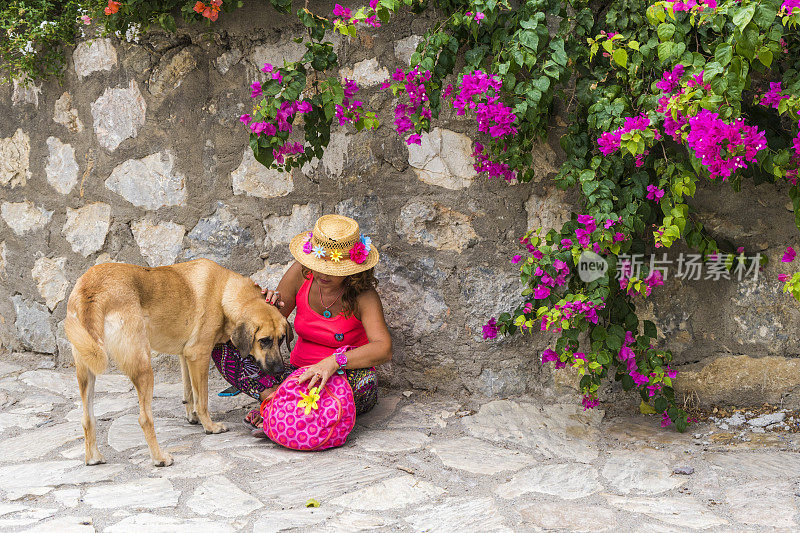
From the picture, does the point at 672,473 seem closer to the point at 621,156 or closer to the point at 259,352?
the point at 621,156

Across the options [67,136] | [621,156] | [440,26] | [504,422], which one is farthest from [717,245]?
[67,136]

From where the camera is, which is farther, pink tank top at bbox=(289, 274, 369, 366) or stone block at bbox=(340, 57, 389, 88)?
stone block at bbox=(340, 57, 389, 88)

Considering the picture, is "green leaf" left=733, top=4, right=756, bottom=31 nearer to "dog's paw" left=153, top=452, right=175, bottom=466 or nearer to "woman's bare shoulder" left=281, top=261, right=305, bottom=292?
"woman's bare shoulder" left=281, top=261, right=305, bottom=292

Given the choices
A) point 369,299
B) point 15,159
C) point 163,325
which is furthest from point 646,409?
point 15,159

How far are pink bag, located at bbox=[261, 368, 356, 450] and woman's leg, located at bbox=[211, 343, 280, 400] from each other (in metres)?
0.23

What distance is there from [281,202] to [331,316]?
763 millimetres

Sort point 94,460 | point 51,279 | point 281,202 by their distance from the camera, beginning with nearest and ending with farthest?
point 94,460 → point 281,202 → point 51,279

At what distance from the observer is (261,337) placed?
3.33 m

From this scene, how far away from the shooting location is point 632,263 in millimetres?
3291

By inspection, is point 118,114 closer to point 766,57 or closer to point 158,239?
point 158,239

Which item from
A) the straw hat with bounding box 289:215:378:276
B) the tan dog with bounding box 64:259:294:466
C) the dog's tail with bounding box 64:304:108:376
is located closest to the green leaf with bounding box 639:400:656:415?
the straw hat with bounding box 289:215:378:276

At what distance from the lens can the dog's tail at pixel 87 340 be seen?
272 cm

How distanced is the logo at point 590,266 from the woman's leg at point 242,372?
4.96 feet

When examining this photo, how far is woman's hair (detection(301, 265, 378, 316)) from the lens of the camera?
11.3ft
